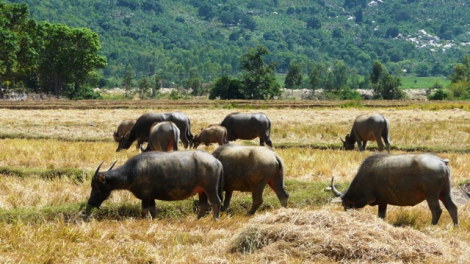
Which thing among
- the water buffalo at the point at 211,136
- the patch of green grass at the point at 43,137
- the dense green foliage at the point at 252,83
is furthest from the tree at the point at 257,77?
the water buffalo at the point at 211,136

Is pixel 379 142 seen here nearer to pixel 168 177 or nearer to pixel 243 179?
pixel 243 179

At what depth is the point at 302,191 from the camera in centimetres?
1109

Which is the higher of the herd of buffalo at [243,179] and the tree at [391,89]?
the herd of buffalo at [243,179]

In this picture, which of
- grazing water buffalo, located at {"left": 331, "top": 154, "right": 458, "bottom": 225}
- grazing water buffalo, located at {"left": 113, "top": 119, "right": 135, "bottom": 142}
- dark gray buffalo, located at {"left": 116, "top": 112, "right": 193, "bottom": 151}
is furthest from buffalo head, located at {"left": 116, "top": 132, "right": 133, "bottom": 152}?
grazing water buffalo, located at {"left": 331, "top": 154, "right": 458, "bottom": 225}

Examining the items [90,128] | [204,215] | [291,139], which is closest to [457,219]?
[204,215]

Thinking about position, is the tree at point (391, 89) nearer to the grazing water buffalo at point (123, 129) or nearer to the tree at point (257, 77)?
the tree at point (257, 77)

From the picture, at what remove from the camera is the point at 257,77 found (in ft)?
217

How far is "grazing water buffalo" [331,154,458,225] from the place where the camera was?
28.4 feet

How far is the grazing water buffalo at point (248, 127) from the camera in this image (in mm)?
19250

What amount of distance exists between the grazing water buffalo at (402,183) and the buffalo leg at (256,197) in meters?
1.26

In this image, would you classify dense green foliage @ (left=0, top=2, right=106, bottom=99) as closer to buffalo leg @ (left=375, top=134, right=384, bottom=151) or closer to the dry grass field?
buffalo leg @ (left=375, top=134, right=384, bottom=151)

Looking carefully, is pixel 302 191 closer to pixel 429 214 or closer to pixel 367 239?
pixel 429 214

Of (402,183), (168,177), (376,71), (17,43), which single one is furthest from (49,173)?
(376,71)

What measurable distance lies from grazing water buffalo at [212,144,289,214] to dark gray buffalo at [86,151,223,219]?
0.49 m
